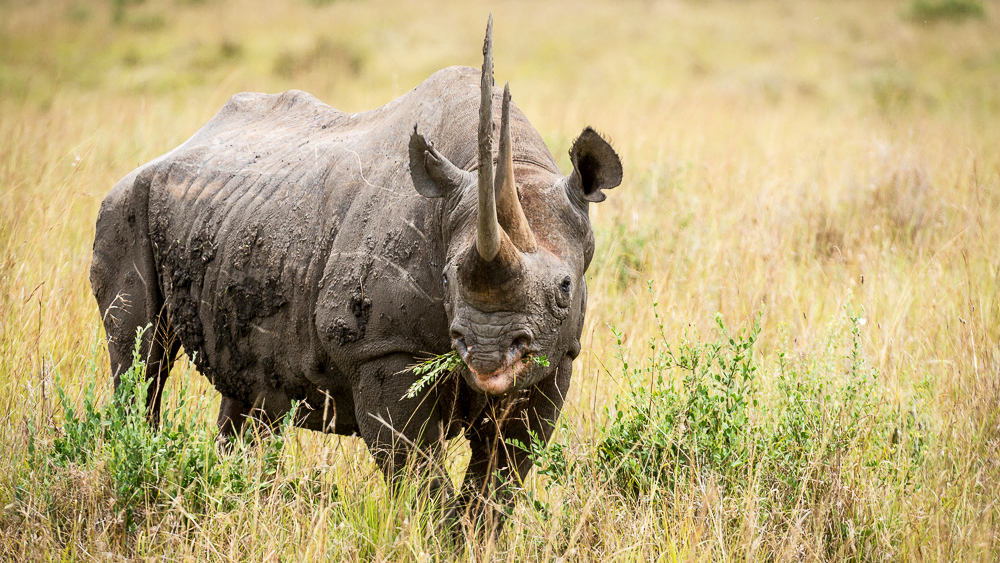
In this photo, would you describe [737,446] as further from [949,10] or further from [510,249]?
[949,10]

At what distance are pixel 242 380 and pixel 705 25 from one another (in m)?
21.7

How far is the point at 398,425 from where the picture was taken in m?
3.49

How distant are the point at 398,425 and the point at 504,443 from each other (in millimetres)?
421

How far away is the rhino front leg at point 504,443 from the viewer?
3551 millimetres

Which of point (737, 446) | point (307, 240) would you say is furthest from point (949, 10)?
point (307, 240)

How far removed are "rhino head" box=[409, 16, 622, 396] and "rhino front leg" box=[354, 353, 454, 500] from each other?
495mm

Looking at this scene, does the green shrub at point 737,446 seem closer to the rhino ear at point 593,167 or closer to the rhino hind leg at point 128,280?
the rhino ear at point 593,167

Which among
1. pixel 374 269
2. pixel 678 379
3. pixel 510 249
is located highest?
pixel 510 249

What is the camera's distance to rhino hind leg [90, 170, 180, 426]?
4.46m

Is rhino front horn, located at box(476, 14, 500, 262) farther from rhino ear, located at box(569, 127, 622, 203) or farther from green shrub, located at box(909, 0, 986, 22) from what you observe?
green shrub, located at box(909, 0, 986, 22)

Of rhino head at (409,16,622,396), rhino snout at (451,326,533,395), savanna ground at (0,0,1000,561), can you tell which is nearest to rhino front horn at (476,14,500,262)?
rhino head at (409,16,622,396)

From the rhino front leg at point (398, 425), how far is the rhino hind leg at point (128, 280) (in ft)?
4.82

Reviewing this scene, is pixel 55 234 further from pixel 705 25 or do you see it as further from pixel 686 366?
pixel 705 25

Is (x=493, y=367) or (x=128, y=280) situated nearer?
(x=493, y=367)
